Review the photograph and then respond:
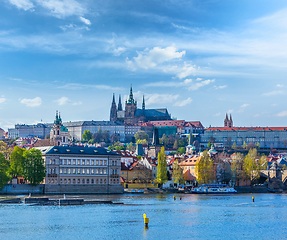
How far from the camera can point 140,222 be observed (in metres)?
49.2

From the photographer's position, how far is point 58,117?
15825 cm

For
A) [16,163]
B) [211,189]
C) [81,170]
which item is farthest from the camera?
[211,189]

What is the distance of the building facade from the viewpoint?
85.1 metres

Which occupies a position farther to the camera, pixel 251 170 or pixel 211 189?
pixel 251 170

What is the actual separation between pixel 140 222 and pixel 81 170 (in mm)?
39766

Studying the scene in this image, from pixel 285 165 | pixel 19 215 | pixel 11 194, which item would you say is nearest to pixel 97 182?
pixel 11 194

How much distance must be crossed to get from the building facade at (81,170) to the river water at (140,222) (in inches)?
867

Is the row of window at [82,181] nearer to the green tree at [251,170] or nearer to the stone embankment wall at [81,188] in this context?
the stone embankment wall at [81,188]

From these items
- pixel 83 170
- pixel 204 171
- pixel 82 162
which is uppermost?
pixel 82 162

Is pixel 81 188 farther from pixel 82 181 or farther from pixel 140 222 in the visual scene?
pixel 140 222

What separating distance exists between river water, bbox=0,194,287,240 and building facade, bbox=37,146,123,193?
72.3 feet

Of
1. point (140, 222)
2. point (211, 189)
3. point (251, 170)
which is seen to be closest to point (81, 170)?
point (211, 189)

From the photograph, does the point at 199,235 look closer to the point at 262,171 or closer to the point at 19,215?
the point at 19,215

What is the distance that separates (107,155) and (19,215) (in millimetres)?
39230
